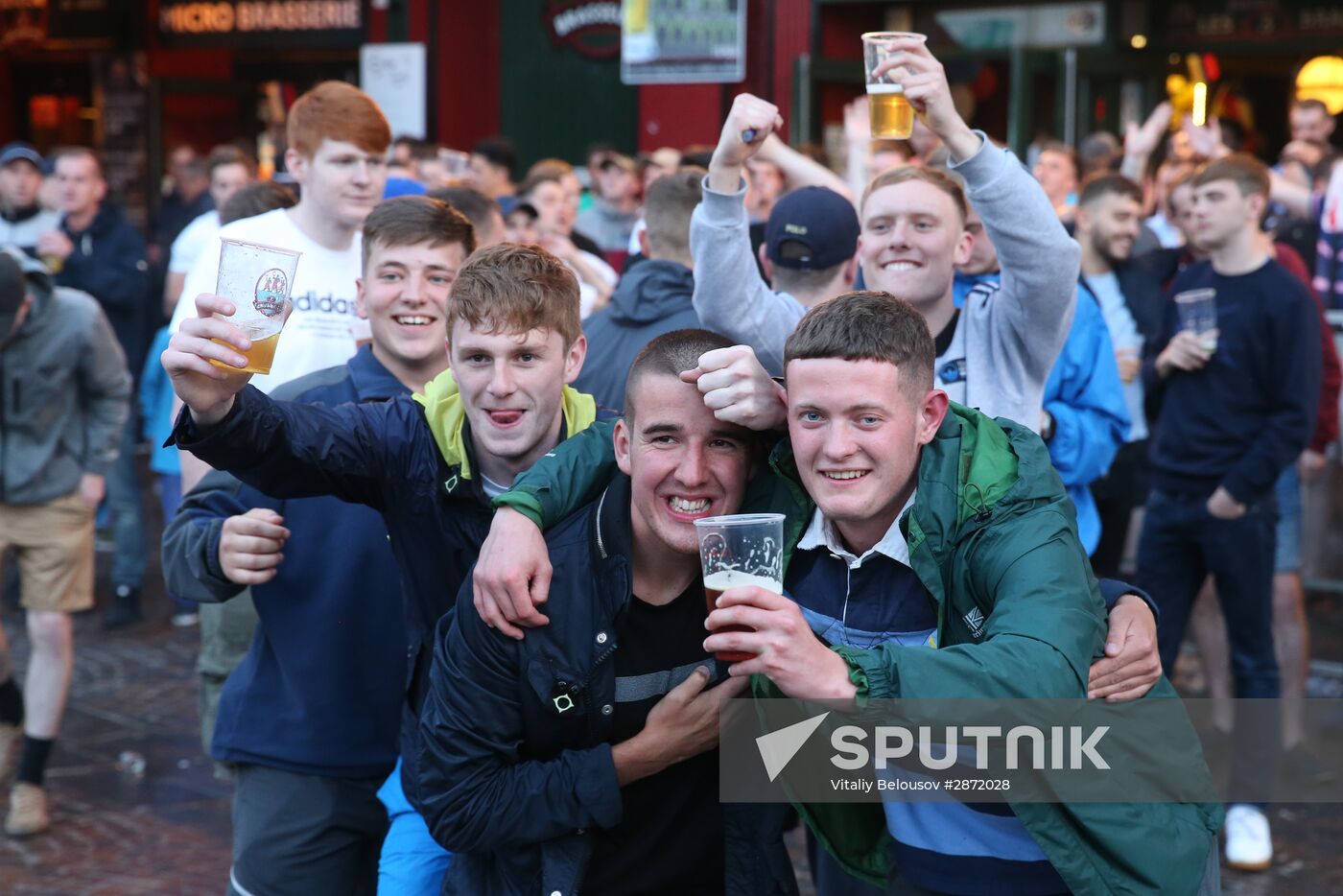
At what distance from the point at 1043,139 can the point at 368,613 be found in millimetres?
8608

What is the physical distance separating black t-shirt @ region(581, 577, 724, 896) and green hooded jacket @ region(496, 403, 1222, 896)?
254 mm

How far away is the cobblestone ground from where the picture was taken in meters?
5.52

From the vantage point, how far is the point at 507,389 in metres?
3.43

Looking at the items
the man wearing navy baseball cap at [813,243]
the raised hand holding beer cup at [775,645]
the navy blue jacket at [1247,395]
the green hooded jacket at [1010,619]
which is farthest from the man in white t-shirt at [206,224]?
the raised hand holding beer cup at [775,645]

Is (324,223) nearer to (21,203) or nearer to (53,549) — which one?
(53,549)

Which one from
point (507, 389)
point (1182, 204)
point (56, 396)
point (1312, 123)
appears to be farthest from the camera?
point (1312, 123)

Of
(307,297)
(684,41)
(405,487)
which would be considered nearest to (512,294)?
(405,487)

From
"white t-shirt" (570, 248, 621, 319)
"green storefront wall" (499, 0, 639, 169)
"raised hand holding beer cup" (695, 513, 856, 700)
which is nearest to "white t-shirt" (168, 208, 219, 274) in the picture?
"white t-shirt" (570, 248, 621, 319)

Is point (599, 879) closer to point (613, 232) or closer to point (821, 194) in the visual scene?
point (821, 194)

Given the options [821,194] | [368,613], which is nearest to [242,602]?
[368,613]

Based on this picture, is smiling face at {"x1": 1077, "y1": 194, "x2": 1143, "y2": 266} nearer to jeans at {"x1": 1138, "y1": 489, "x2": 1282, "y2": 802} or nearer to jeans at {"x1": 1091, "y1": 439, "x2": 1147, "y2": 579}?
jeans at {"x1": 1091, "y1": 439, "x2": 1147, "y2": 579}

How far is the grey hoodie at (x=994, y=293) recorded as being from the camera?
379 centimetres

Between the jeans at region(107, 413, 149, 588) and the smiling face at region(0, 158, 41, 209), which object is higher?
the smiling face at region(0, 158, 41, 209)

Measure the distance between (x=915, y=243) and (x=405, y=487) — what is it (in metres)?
1.66
